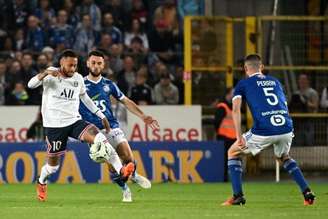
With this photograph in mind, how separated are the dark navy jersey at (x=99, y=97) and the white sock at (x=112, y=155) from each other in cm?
97

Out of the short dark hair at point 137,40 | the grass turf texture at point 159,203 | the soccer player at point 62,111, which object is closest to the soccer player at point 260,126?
the grass turf texture at point 159,203

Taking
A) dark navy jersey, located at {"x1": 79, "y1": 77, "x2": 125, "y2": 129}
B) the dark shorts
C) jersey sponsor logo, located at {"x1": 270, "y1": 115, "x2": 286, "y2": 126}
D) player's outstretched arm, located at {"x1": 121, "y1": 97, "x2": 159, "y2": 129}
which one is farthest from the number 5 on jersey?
dark navy jersey, located at {"x1": 79, "y1": 77, "x2": 125, "y2": 129}

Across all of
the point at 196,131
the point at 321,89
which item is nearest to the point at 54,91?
the point at 196,131

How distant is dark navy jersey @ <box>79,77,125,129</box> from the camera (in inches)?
668

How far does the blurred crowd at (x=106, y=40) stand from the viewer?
24703mm

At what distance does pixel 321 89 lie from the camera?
25469 mm

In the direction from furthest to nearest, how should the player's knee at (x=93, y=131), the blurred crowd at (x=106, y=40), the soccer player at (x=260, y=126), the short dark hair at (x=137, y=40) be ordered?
the short dark hair at (x=137, y=40), the blurred crowd at (x=106, y=40), the player's knee at (x=93, y=131), the soccer player at (x=260, y=126)

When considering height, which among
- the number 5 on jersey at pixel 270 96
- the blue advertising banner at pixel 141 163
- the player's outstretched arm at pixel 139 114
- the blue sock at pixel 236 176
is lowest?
the blue advertising banner at pixel 141 163

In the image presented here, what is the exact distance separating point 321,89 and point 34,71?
661cm

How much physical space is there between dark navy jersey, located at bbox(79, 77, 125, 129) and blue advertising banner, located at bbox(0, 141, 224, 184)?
6.11m

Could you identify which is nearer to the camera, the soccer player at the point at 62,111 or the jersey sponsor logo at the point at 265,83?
the jersey sponsor logo at the point at 265,83

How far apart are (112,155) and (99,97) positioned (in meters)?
1.42

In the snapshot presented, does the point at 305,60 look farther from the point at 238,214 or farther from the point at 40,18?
the point at 238,214

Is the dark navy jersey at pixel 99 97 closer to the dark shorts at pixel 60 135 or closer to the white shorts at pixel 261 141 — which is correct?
the dark shorts at pixel 60 135
